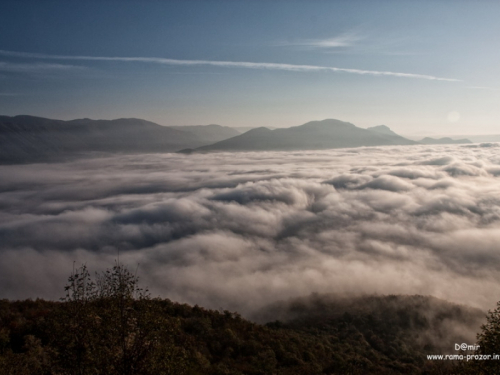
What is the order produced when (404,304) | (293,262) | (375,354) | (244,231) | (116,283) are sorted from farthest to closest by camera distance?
(244,231), (293,262), (404,304), (375,354), (116,283)

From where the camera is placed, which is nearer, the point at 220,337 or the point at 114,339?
the point at 114,339

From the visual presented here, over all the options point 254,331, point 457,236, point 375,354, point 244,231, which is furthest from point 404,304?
point 457,236

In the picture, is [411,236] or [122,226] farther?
[411,236]

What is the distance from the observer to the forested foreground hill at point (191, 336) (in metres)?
13.7

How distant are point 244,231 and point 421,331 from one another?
127 meters

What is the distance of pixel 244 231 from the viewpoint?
19650 centimetres

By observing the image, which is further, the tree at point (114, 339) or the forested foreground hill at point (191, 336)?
the forested foreground hill at point (191, 336)

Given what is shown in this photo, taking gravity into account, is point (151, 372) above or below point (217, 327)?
above

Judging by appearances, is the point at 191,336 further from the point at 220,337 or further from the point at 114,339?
the point at 114,339

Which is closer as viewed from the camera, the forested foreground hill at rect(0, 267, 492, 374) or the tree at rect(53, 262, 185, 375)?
the tree at rect(53, 262, 185, 375)

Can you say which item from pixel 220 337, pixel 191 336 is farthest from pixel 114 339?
pixel 220 337

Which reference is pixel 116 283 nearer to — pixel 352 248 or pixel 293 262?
pixel 293 262

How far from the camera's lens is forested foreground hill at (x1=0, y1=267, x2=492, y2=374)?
45.1 feet

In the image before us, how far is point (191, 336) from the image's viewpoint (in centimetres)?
3509
